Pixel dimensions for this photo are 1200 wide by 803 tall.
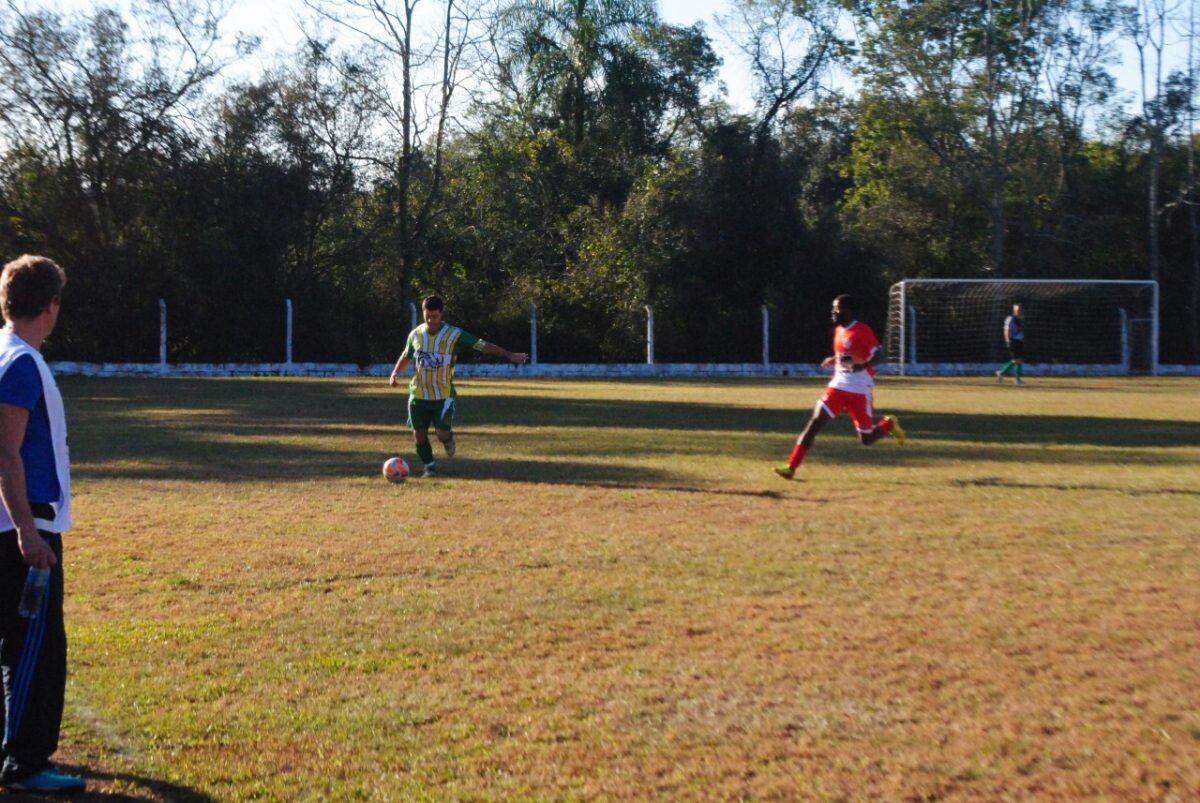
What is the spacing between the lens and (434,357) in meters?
13.3

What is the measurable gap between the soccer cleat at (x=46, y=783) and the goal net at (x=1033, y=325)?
37.0 metres

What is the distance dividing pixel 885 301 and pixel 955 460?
29.0 metres

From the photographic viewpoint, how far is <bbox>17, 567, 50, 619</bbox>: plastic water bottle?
4215mm

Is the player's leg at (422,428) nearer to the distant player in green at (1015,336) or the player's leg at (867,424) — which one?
the player's leg at (867,424)

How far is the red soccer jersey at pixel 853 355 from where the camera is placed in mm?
12703

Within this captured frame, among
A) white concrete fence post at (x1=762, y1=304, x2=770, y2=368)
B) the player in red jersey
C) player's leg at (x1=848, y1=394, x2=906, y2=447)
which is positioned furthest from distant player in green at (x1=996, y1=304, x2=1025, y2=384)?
the player in red jersey

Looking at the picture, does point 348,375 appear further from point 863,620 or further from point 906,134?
point 863,620

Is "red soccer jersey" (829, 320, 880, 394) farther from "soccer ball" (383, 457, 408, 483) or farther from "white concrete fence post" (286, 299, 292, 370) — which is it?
"white concrete fence post" (286, 299, 292, 370)

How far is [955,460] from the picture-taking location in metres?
14.5

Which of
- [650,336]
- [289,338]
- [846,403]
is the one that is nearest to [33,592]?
[846,403]

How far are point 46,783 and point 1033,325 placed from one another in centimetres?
4097

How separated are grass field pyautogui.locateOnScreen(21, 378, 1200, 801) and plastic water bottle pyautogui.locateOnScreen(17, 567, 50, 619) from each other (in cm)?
67

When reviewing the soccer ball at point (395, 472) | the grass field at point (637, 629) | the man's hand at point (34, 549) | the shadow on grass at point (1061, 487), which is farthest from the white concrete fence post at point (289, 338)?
the man's hand at point (34, 549)

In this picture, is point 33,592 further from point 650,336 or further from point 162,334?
point 650,336
